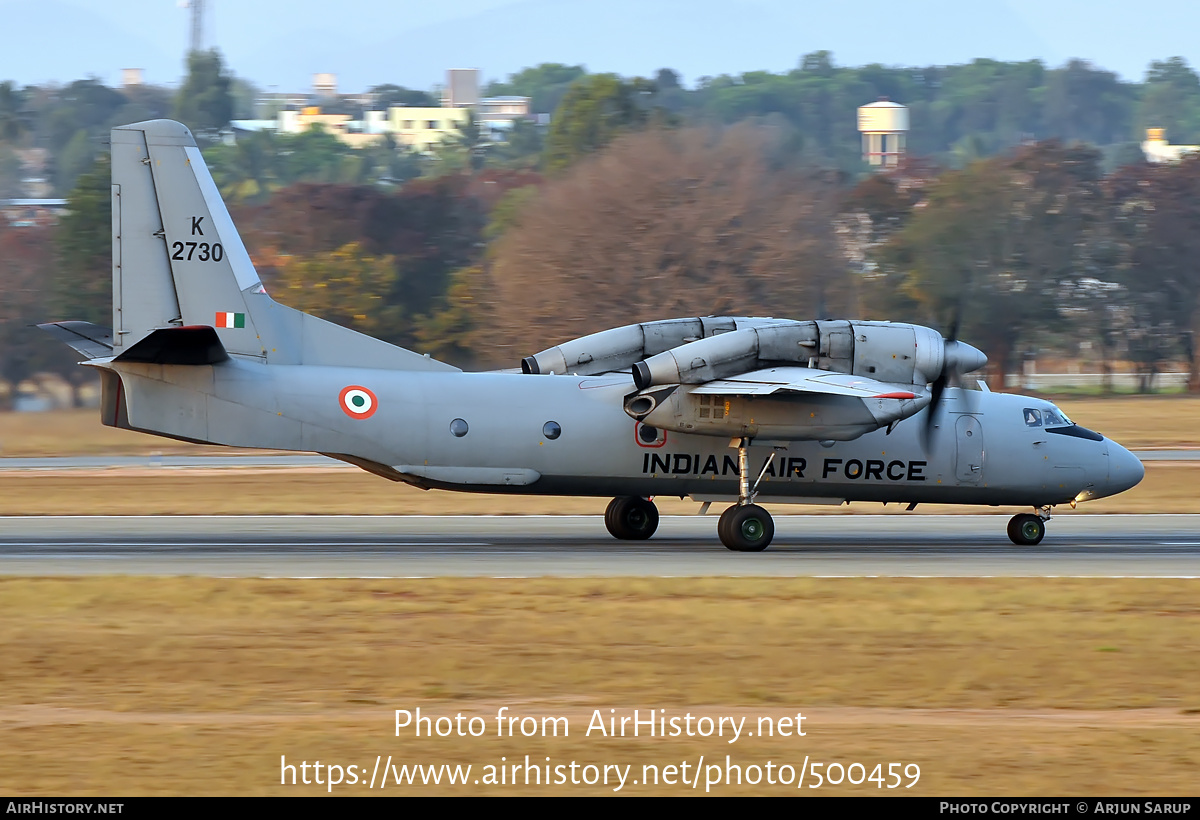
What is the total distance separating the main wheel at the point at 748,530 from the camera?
23000 mm

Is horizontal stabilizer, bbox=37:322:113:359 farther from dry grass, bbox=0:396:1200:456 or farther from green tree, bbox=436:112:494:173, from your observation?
green tree, bbox=436:112:494:173

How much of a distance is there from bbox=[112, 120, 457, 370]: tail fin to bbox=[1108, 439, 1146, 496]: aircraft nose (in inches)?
518

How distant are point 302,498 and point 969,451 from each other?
16.0 meters

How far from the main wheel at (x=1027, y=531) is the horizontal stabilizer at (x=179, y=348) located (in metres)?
14.2

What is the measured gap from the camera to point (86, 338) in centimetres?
2250

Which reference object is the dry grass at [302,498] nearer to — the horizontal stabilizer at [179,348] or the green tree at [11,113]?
the horizontal stabilizer at [179,348]

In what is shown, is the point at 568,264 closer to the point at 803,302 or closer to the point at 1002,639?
the point at 803,302

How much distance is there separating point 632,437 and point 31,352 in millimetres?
32210

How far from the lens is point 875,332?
22859mm

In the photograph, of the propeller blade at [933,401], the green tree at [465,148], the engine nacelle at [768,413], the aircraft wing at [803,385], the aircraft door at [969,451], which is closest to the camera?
the aircraft wing at [803,385]

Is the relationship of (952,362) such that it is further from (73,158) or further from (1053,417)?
(73,158)

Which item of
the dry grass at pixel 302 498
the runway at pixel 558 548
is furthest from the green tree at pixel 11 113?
the runway at pixel 558 548

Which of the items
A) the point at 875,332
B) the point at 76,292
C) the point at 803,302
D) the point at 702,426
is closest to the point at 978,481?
the point at 875,332

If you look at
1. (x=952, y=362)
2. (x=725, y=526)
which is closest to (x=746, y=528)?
(x=725, y=526)
